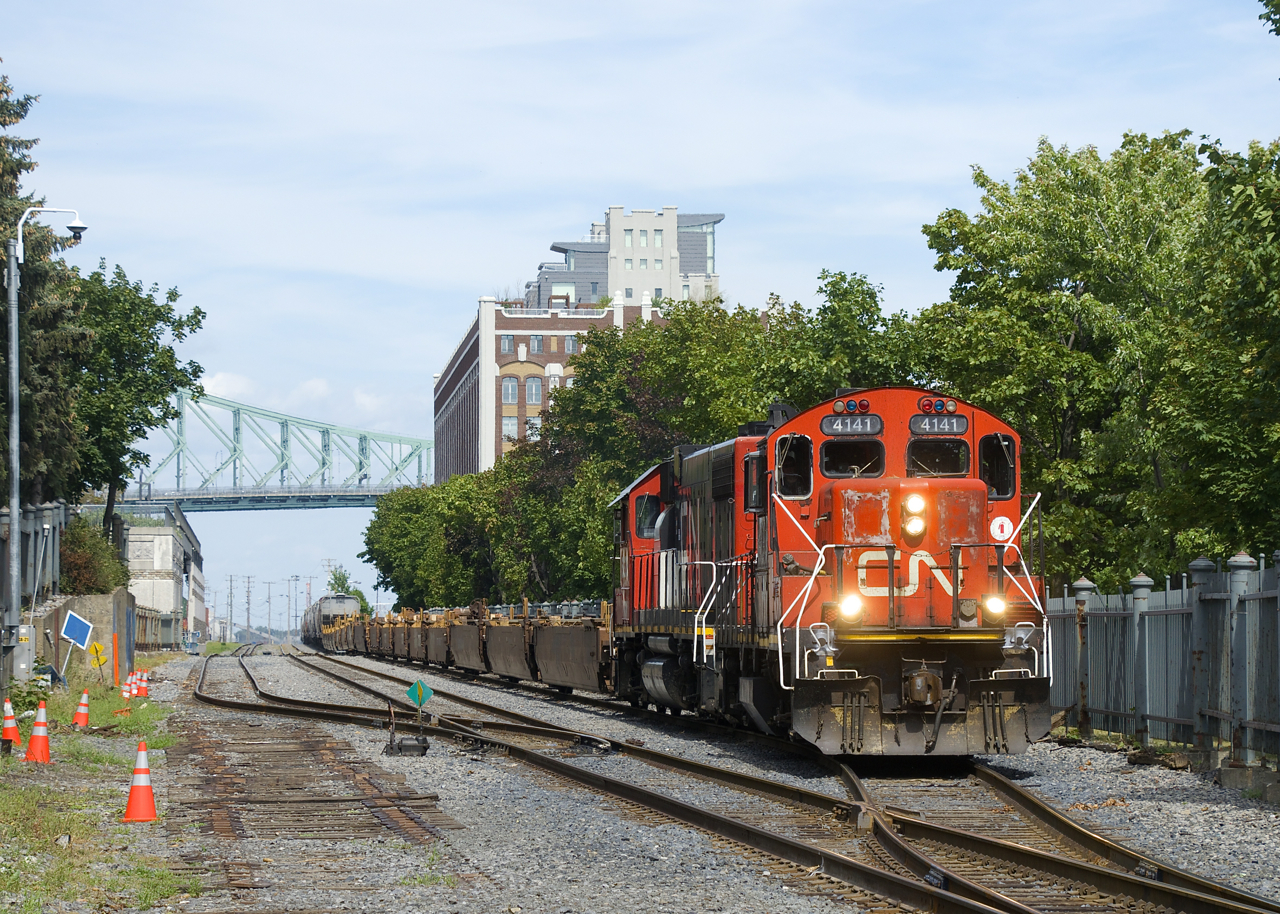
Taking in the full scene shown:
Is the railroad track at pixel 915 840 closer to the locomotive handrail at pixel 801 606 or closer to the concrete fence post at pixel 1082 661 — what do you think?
the locomotive handrail at pixel 801 606

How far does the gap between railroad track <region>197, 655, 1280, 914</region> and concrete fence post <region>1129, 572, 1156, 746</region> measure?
135 inches

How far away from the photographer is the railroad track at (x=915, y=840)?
8273 millimetres

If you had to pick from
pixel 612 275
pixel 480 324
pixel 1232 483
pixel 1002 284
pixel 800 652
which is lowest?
pixel 800 652

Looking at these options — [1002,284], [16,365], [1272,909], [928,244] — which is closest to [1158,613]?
[1272,909]

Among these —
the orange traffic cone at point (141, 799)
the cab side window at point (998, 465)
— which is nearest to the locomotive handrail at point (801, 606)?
the cab side window at point (998, 465)

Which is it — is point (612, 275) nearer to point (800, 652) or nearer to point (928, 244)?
point (928, 244)

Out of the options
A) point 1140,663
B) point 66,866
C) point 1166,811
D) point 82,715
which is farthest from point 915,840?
point 82,715

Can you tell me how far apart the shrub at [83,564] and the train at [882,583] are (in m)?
41.0

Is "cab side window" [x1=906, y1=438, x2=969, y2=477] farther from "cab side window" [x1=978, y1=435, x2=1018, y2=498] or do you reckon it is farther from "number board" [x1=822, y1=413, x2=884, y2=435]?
"number board" [x1=822, y1=413, x2=884, y2=435]

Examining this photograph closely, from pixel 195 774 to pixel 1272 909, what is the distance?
467 inches

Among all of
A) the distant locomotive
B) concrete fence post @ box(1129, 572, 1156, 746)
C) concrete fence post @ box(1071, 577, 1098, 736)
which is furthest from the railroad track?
the distant locomotive

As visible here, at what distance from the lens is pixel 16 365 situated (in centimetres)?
2755

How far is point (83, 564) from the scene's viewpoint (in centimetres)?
5378

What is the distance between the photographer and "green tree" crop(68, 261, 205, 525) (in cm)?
5659
